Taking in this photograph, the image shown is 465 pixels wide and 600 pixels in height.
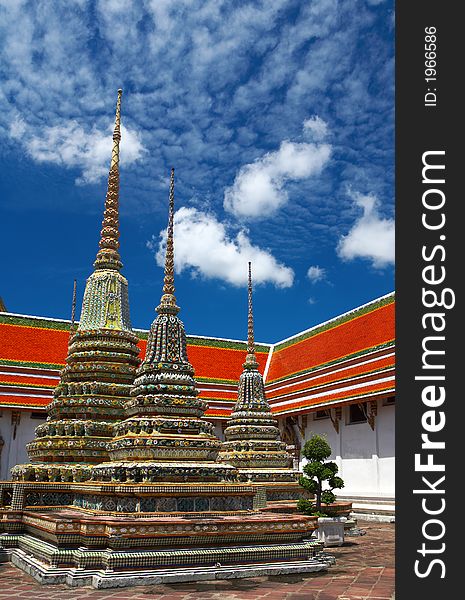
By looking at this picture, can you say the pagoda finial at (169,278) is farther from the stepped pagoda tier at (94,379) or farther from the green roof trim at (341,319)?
the green roof trim at (341,319)

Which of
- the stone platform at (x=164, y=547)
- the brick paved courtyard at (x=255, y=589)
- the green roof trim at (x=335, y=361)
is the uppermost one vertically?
the green roof trim at (x=335, y=361)

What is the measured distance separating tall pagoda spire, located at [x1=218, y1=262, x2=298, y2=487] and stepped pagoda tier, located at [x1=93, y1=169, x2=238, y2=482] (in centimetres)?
533

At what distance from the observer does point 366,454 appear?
71.1ft

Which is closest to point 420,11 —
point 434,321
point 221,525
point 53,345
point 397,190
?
point 397,190

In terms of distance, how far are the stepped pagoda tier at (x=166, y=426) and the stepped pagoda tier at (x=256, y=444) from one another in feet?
17.4

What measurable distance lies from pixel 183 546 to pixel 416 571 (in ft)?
15.7

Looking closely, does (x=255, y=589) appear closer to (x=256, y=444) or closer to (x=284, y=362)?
(x=256, y=444)

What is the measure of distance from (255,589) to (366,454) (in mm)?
15098

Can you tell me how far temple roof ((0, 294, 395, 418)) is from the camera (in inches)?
886

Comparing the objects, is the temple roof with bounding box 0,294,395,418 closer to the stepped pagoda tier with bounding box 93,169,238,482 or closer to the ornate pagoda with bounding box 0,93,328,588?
the ornate pagoda with bounding box 0,93,328,588

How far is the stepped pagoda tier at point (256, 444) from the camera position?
15.2 meters

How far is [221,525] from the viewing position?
27.8 feet

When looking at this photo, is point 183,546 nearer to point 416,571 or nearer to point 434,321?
point 416,571

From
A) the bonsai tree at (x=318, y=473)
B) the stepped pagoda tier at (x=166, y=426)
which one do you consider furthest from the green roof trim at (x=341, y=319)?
the stepped pagoda tier at (x=166, y=426)
